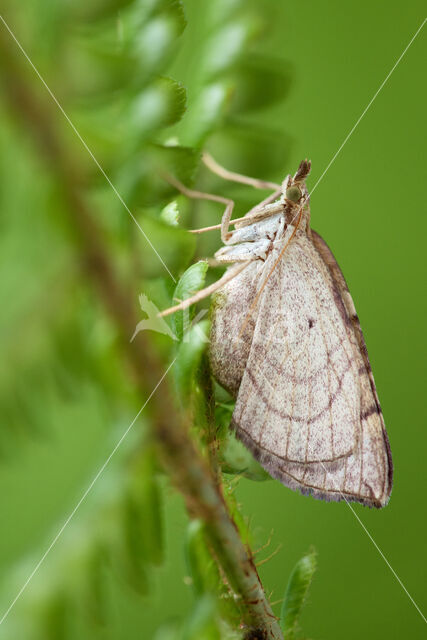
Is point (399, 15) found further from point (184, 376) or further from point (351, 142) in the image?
Result: point (184, 376)

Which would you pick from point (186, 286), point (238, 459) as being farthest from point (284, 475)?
point (186, 286)

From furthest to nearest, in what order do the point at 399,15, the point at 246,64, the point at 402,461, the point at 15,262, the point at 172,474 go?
the point at 402,461, the point at 399,15, the point at 246,64, the point at 172,474, the point at 15,262

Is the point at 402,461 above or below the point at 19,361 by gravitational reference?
below

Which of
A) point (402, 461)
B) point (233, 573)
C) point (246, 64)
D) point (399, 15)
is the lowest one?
Result: point (402, 461)

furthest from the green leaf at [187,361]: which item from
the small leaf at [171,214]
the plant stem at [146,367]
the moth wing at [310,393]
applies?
the moth wing at [310,393]

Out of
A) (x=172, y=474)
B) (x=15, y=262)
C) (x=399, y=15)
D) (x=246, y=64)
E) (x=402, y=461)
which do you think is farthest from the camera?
(x=402, y=461)

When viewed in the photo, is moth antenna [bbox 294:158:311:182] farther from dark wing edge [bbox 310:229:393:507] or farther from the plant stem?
the plant stem

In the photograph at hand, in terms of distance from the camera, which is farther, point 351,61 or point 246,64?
point 351,61

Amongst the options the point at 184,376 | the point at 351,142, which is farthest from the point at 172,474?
the point at 351,142
